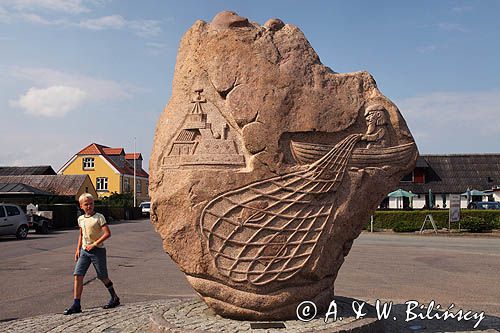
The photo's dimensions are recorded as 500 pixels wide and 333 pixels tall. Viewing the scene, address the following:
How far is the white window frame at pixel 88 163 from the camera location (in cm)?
5294

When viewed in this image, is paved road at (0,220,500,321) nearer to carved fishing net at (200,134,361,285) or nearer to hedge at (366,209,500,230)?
carved fishing net at (200,134,361,285)

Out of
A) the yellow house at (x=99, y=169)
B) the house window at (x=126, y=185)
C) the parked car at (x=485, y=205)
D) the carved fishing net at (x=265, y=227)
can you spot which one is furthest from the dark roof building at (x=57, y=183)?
the carved fishing net at (x=265, y=227)

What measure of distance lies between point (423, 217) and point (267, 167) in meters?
22.2

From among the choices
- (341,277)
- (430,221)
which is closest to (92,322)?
(341,277)

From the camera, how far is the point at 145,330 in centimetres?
575

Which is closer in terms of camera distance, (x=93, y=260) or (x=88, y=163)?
(x=93, y=260)

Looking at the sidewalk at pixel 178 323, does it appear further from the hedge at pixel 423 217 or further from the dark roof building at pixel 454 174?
the dark roof building at pixel 454 174

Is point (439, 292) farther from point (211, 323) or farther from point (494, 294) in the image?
point (211, 323)

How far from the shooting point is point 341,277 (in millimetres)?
10430

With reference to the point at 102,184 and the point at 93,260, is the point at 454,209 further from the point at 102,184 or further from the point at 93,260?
the point at 102,184

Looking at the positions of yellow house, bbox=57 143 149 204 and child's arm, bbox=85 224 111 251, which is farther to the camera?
yellow house, bbox=57 143 149 204

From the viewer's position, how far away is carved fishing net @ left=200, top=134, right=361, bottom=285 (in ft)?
17.7

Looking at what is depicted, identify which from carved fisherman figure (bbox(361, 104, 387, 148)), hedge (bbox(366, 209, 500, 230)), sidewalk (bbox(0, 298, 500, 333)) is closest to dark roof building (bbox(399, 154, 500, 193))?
hedge (bbox(366, 209, 500, 230))

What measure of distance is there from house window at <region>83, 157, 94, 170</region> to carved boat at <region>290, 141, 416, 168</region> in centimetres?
5008
